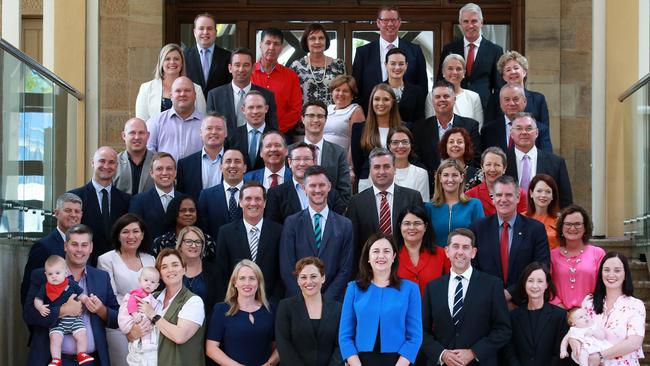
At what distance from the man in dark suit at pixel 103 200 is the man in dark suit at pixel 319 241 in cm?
146

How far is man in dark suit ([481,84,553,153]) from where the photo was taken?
11.7 m

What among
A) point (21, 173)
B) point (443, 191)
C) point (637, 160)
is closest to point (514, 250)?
point (443, 191)

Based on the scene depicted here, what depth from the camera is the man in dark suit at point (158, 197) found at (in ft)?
34.4

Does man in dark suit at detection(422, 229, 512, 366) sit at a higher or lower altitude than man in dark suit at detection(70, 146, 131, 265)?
lower

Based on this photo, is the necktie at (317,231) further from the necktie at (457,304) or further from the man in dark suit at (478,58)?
the man in dark suit at (478,58)

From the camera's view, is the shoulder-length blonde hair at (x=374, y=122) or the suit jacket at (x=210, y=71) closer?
the shoulder-length blonde hair at (x=374, y=122)

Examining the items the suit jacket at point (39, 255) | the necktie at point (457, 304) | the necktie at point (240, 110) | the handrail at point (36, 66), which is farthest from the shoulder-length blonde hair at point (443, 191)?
the handrail at point (36, 66)

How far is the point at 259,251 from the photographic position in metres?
10.0

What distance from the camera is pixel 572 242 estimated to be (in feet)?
33.3

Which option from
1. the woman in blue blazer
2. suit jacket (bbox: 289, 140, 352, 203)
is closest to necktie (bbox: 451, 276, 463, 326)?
the woman in blue blazer

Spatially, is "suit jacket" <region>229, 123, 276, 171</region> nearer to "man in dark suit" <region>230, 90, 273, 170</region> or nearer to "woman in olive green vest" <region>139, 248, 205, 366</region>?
"man in dark suit" <region>230, 90, 273, 170</region>

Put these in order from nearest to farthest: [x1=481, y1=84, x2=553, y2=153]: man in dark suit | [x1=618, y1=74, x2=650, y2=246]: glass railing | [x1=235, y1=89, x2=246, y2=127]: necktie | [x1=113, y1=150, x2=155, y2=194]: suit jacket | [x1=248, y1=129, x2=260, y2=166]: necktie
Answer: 1. [x1=113, y1=150, x2=155, y2=194]: suit jacket
2. [x1=248, y1=129, x2=260, y2=166]: necktie
3. [x1=481, y1=84, x2=553, y2=153]: man in dark suit
4. [x1=235, y1=89, x2=246, y2=127]: necktie
5. [x1=618, y1=74, x2=650, y2=246]: glass railing

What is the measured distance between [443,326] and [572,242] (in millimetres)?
1338

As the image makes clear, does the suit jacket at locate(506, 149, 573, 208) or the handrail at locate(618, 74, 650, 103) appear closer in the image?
the suit jacket at locate(506, 149, 573, 208)
